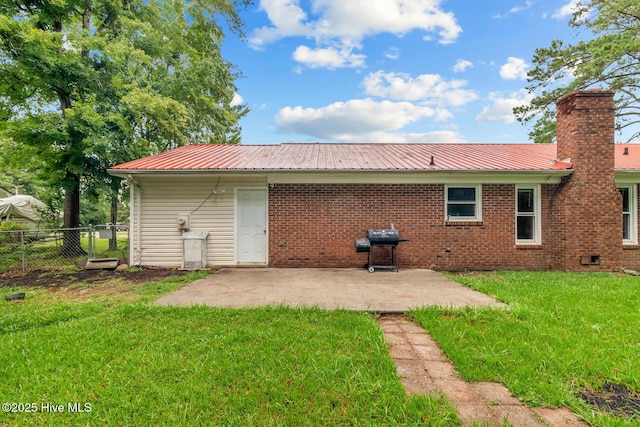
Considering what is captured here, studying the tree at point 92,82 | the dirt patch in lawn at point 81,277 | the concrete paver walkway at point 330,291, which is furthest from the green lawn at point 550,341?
the tree at point 92,82

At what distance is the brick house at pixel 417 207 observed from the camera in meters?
7.13

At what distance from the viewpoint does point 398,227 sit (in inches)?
304

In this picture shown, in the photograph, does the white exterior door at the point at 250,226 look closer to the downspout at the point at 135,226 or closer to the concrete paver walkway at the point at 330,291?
the concrete paver walkway at the point at 330,291

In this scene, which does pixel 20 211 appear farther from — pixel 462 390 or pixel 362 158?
pixel 462 390

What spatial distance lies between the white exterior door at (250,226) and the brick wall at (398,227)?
45 centimetres

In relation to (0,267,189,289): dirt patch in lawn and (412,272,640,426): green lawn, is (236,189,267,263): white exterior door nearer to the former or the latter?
(0,267,189,289): dirt patch in lawn

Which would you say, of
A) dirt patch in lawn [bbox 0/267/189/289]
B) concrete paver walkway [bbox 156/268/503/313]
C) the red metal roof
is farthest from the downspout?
concrete paver walkway [bbox 156/268/503/313]

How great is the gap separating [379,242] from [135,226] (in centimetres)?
681

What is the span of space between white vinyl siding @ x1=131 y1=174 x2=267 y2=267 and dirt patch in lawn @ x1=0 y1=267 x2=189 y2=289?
1.96 ft

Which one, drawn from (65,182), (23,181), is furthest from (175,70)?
(23,181)

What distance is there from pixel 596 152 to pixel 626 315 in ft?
17.0

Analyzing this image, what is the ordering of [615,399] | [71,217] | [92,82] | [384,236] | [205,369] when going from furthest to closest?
[71,217], [92,82], [384,236], [205,369], [615,399]

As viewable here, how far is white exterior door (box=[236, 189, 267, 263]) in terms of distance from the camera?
8047 millimetres

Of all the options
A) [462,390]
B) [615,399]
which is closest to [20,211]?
[462,390]
